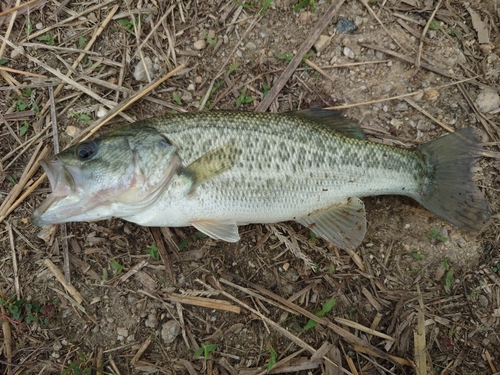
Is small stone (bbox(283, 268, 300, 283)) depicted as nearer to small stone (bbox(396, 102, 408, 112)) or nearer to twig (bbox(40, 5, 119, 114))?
small stone (bbox(396, 102, 408, 112))

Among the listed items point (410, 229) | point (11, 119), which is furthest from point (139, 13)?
point (410, 229)

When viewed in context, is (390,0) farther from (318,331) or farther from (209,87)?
(318,331)

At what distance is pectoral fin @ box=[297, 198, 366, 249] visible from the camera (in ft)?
10.1

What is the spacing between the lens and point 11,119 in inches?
132

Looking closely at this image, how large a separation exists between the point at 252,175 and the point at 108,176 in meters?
1.07

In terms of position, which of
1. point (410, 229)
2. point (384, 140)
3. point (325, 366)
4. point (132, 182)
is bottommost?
point (325, 366)

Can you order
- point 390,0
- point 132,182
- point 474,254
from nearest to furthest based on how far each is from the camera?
point 132,182 → point 474,254 → point 390,0

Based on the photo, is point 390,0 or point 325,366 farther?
point 390,0

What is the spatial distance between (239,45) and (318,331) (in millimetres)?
2760

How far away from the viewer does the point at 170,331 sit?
10.3 ft

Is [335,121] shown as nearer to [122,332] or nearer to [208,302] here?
[208,302]

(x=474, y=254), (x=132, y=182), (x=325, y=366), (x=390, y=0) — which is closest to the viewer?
(x=132, y=182)

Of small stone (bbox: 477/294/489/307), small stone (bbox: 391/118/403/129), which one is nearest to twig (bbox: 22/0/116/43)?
small stone (bbox: 391/118/403/129)

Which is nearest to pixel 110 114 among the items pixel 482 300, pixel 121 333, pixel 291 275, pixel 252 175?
pixel 252 175
